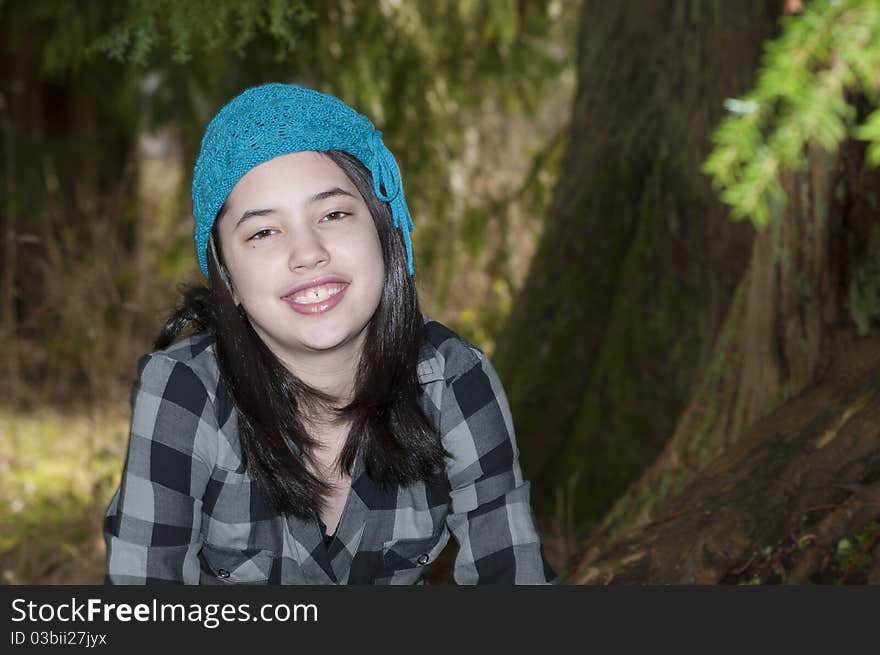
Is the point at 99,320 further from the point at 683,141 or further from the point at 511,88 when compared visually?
the point at 683,141

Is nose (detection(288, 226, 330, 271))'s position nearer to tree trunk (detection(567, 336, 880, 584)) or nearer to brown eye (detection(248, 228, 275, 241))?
brown eye (detection(248, 228, 275, 241))

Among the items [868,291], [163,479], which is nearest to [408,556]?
[163,479]

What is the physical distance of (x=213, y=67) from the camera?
4504mm

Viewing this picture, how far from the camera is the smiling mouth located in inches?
88.2

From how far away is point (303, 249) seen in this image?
2.21 m

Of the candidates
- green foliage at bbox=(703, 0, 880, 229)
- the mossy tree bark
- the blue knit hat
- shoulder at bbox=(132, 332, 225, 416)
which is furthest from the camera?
the mossy tree bark

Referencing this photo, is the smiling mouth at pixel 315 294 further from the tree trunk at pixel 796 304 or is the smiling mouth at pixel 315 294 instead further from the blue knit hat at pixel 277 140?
the tree trunk at pixel 796 304

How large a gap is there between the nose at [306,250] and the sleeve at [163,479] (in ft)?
1.22

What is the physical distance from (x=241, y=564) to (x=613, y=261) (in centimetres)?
200

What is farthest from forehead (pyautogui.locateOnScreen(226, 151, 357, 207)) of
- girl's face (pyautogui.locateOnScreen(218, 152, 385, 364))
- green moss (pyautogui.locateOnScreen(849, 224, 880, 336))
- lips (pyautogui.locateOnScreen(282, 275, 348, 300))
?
green moss (pyautogui.locateOnScreen(849, 224, 880, 336))

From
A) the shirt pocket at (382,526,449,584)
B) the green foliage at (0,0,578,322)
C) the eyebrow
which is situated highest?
the green foliage at (0,0,578,322)

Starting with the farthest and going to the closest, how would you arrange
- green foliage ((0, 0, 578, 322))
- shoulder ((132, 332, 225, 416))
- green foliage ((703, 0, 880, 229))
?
green foliage ((0, 0, 578, 322)) < shoulder ((132, 332, 225, 416)) < green foliage ((703, 0, 880, 229))

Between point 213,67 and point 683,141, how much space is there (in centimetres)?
201

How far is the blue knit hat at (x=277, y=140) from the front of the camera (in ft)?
7.20
